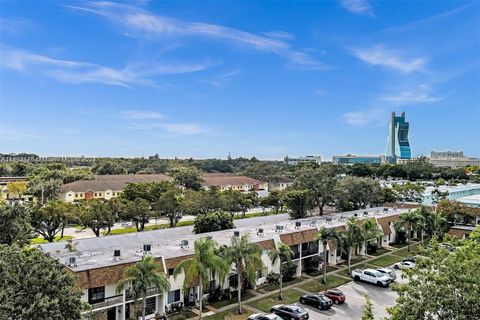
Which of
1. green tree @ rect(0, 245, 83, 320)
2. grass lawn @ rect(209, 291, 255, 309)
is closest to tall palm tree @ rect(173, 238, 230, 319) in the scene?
grass lawn @ rect(209, 291, 255, 309)

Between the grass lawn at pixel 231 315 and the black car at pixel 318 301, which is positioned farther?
the black car at pixel 318 301

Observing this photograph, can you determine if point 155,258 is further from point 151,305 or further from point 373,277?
point 373,277

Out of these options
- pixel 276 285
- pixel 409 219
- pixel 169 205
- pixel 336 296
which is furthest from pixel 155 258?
pixel 409 219

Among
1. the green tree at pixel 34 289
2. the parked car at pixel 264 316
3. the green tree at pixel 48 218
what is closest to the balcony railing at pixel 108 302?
the green tree at pixel 34 289

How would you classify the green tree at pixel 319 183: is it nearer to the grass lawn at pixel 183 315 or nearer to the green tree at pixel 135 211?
the green tree at pixel 135 211

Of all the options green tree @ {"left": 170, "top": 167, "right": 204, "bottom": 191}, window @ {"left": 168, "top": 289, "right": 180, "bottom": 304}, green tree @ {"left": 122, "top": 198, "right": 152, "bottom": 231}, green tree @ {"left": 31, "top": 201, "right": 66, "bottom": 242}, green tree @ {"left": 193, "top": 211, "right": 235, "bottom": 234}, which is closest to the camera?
window @ {"left": 168, "top": 289, "right": 180, "bottom": 304}

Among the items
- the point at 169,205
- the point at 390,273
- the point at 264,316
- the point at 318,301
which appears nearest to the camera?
the point at 264,316

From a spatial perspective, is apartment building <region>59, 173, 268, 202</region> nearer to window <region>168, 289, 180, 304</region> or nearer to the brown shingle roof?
the brown shingle roof
